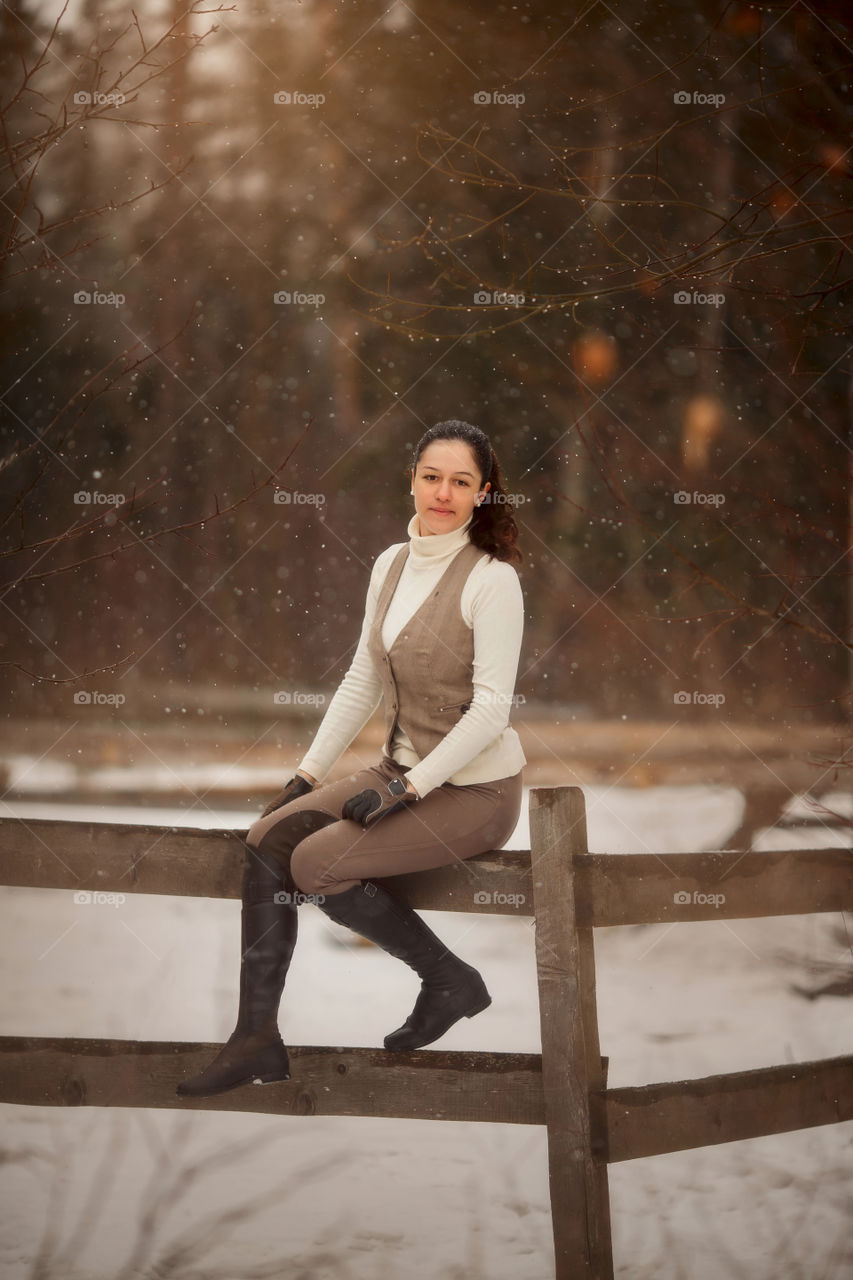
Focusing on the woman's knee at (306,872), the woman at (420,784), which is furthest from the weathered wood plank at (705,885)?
the woman's knee at (306,872)

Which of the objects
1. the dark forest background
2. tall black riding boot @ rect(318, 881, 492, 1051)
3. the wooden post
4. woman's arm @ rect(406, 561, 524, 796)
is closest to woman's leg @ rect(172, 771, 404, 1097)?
tall black riding boot @ rect(318, 881, 492, 1051)

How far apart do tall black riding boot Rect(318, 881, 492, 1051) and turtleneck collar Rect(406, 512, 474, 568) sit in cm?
79

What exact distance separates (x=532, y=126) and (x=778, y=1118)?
7102 mm

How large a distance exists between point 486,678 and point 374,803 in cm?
39

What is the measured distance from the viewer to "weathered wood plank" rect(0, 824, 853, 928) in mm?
2637

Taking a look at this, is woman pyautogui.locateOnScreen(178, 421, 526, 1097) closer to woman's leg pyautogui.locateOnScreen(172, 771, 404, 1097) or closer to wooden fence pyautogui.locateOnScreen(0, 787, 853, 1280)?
woman's leg pyautogui.locateOnScreen(172, 771, 404, 1097)

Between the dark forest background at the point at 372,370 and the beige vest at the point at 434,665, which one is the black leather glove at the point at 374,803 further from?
the dark forest background at the point at 372,370

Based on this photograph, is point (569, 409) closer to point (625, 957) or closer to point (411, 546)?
point (625, 957)

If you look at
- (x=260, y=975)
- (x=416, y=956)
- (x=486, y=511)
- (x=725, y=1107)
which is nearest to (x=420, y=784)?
(x=416, y=956)

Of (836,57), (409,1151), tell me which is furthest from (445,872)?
(836,57)

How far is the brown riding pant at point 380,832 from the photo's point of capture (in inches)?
96.9

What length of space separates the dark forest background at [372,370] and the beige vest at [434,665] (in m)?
4.04

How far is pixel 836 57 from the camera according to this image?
14.1 feet

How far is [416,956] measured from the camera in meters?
2.57
